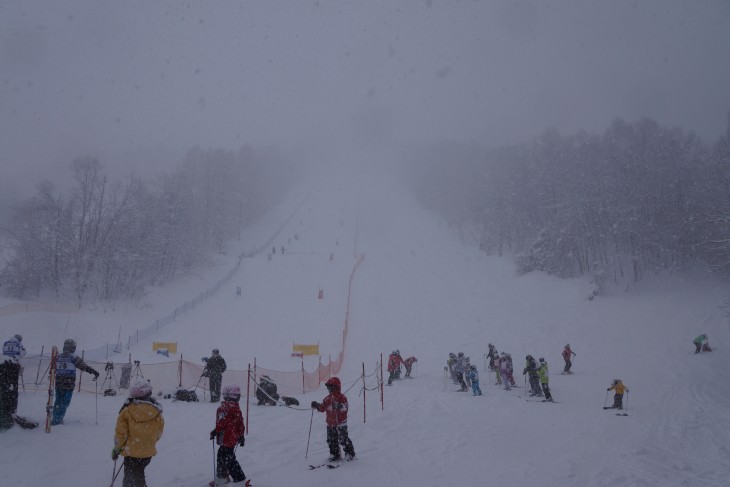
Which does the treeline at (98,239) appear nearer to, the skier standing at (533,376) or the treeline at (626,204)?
the skier standing at (533,376)

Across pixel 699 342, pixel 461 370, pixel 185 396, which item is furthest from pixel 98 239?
pixel 699 342

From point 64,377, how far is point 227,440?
5653 mm

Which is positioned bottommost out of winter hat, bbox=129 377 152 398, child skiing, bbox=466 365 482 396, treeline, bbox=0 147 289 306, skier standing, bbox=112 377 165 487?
child skiing, bbox=466 365 482 396

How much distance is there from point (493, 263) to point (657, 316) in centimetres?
2008

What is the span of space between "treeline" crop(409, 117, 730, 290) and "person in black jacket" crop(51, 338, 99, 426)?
32251 millimetres

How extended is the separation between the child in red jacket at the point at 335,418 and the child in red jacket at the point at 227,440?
158 cm

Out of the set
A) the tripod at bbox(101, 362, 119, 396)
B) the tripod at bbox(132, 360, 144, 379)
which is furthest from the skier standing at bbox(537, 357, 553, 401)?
the tripod at bbox(101, 362, 119, 396)

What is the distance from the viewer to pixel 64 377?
357 inches

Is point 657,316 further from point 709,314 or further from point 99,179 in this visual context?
point 99,179

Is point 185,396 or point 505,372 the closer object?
point 185,396

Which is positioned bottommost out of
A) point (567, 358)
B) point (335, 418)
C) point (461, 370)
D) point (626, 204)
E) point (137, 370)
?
point (461, 370)

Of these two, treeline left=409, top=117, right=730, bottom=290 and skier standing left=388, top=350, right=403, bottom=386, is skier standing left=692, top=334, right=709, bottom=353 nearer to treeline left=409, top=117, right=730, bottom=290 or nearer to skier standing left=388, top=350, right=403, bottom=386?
treeline left=409, top=117, right=730, bottom=290

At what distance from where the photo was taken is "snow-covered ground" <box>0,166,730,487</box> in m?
7.50

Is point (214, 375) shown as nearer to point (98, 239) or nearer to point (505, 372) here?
point (505, 372)
